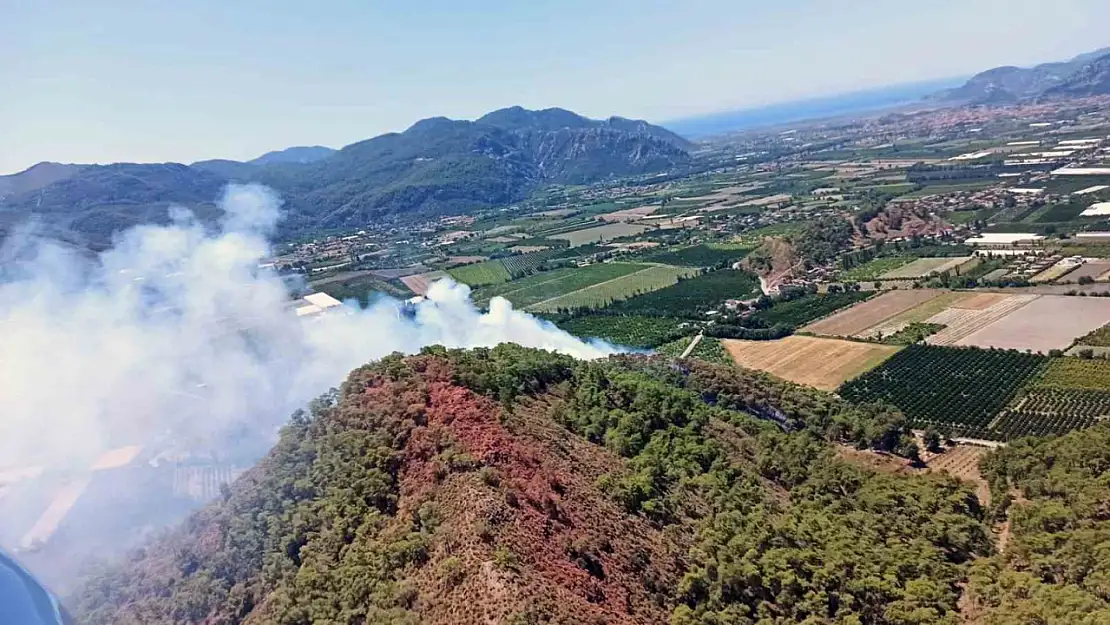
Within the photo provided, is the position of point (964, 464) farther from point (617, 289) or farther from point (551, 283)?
point (551, 283)

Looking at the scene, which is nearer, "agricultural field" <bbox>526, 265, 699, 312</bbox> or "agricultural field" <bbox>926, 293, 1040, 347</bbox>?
"agricultural field" <bbox>926, 293, 1040, 347</bbox>

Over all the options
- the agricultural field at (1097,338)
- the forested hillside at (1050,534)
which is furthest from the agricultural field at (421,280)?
the forested hillside at (1050,534)

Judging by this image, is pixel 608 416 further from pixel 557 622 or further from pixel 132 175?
pixel 132 175

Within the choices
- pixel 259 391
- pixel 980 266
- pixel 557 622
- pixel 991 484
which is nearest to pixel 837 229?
pixel 980 266

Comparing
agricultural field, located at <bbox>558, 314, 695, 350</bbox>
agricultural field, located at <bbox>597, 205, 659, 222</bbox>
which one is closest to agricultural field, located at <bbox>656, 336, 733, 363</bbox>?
agricultural field, located at <bbox>558, 314, 695, 350</bbox>

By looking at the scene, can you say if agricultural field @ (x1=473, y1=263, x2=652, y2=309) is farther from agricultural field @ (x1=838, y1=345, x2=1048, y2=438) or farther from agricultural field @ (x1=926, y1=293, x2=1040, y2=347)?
agricultural field @ (x1=838, y1=345, x2=1048, y2=438)

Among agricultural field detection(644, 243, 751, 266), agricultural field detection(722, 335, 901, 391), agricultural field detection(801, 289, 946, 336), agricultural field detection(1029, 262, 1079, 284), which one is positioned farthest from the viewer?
agricultural field detection(644, 243, 751, 266)
